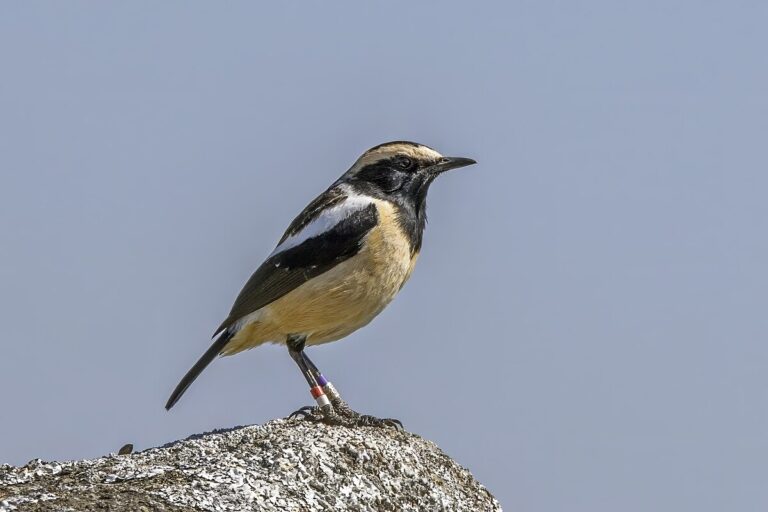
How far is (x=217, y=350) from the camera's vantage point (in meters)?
9.26

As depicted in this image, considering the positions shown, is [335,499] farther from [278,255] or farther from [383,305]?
[278,255]

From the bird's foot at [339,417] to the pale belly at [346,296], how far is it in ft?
1.95

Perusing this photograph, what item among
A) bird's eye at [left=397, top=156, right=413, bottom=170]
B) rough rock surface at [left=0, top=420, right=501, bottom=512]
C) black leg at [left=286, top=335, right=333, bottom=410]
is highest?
bird's eye at [left=397, top=156, right=413, bottom=170]

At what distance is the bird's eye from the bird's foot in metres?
1.92

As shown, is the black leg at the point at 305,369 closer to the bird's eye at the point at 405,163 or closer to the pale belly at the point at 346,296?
the pale belly at the point at 346,296

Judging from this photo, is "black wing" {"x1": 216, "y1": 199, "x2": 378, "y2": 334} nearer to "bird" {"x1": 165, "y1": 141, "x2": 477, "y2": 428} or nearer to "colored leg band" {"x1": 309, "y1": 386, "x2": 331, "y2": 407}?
"bird" {"x1": 165, "y1": 141, "x2": 477, "y2": 428}

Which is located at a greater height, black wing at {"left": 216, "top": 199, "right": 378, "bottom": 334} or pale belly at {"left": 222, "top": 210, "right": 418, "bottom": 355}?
black wing at {"left": 216, "top": 199, "right": 378, "bottom": 334}

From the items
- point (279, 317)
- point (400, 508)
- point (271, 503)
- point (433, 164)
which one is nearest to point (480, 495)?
point (400, 508)

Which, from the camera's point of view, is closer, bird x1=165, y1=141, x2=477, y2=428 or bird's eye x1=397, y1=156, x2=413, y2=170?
bird x1=165, y1=141, x2=477, y2=428

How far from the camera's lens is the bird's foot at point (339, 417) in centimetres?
832

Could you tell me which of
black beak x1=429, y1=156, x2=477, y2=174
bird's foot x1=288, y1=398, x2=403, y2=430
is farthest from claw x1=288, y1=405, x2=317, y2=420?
black beak x1=429, y1=156, x2=477, y2=174

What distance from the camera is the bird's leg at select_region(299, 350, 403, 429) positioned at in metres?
8.31

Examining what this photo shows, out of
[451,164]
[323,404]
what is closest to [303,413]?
[323,404]

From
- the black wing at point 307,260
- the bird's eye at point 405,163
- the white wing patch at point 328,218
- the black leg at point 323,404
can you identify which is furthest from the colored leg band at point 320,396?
the bird's eye at point 405,163
